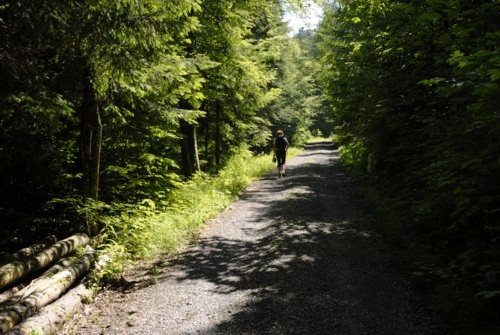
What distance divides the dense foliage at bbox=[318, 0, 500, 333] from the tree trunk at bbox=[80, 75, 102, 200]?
6700 millimetres

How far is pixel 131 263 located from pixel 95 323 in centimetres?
213

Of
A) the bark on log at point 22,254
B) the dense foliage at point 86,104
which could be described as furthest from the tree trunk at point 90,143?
the bark on log at point 22,254

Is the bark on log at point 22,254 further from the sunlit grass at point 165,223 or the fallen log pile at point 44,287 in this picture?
the sunlit grass at point 165,223

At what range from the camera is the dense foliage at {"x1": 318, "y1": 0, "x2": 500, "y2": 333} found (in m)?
5.09

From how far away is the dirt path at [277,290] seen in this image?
5098 mm

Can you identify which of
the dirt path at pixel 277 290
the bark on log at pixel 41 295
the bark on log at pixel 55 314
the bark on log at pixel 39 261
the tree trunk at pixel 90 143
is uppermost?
the tree trunk at pixel 90 143

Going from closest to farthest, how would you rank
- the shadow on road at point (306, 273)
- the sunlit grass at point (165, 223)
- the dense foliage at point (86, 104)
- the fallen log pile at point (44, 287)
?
1. the fallen log pile at point (44, 287)
2. the shadow on road at point (306, 273)
3. the dense foliage at point (86, 104)
4. the sunlit grass at point (165, 223)

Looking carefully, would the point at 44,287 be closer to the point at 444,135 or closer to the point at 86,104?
the point at 86,104

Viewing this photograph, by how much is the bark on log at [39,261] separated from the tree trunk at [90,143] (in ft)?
3.61

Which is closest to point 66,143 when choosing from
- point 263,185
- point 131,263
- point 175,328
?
point 131,263

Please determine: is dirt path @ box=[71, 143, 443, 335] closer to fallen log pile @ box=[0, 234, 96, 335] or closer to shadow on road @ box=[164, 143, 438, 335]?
shadow on road @ box=[164, 143, 438, 335]

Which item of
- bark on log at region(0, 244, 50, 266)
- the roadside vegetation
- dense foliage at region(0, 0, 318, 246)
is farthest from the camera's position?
bark on log at region(0, 244, 50, 266)

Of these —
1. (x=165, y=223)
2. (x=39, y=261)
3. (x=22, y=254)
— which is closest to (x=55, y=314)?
(x=39, y=261)

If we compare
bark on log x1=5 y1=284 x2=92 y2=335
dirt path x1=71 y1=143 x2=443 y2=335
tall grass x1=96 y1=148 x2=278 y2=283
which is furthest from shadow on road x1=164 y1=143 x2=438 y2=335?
bark on log x1=5 y1=284 x2=92 y2=335
